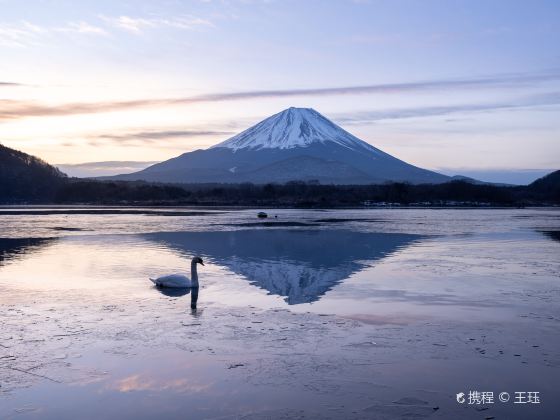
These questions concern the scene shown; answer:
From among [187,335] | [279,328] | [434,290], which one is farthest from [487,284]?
[187,335]

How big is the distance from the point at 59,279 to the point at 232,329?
611cm

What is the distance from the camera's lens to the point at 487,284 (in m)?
12.8

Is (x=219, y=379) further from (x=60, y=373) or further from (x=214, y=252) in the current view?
(x=214, y=252)

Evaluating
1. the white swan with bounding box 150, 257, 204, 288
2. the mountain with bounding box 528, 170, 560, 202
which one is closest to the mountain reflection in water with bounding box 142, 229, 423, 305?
the white swan with bounding box 150, 257, 204, 288

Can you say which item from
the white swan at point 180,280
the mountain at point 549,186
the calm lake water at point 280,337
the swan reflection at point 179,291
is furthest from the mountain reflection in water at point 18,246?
the mountain at point 549,186

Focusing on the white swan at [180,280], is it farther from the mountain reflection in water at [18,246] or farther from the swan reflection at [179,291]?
the mountain reflection in water at [18,246]

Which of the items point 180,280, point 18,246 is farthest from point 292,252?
point 18,246

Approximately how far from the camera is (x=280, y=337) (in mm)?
8453

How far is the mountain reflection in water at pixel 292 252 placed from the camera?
1329 cm

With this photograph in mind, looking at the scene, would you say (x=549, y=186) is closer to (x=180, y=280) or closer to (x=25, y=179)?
(x=25, y=179)

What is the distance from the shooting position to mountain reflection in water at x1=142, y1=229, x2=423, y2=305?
43.6 feet

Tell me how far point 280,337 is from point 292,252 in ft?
35.1

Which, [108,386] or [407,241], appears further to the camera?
[407,241]

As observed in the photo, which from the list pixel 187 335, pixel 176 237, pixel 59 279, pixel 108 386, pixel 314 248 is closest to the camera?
pixel 108 386
